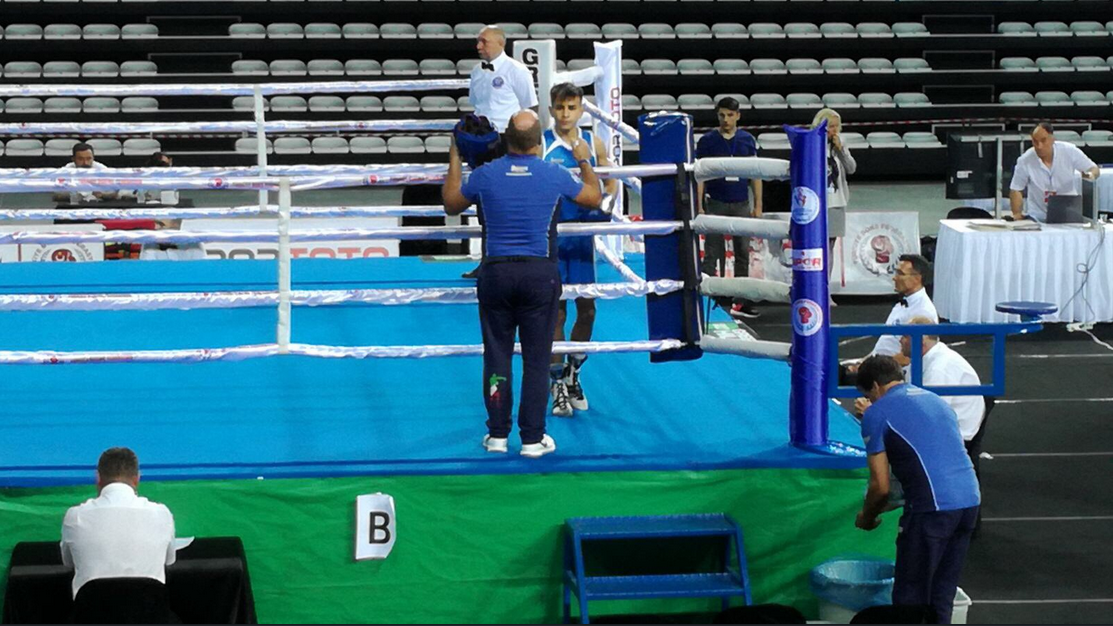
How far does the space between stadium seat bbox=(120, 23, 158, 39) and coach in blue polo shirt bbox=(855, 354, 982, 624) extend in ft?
53.9

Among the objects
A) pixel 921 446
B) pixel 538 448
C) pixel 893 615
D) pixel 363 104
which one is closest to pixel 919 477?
pixel 921 446

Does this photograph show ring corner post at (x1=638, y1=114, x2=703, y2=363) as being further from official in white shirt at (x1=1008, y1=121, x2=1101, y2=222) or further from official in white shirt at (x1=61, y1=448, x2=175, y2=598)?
official in white shirt at (x1=1008, y1=121, x2=1101, y2=222)

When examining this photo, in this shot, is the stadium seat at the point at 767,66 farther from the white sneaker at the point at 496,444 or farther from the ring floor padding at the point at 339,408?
the white sneaker at the point at 496,444

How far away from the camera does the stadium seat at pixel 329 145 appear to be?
18359 millimetres

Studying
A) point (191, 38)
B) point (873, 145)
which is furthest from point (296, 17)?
point (873, 145)

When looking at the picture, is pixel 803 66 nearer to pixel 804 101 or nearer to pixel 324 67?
pixel 804 101

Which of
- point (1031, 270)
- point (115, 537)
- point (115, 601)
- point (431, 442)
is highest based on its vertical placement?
point (1031, 270)

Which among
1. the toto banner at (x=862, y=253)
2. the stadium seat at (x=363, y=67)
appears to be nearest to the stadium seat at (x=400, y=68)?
the stadium seat at (x=363, y=67)

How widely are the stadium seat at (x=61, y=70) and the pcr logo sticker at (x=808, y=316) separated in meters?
15.9

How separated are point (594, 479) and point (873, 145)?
50.1 ft

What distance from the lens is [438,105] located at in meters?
19.0

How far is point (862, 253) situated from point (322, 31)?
33.1 ft

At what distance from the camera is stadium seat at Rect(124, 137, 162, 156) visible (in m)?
18.1

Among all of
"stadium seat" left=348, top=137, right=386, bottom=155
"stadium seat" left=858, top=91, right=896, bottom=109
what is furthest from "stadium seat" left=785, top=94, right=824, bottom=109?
"stadium seat" left=348, top=137, right=386, bottom=155
